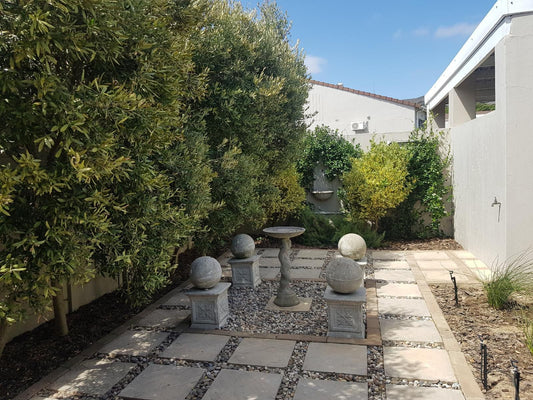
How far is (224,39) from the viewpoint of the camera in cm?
588

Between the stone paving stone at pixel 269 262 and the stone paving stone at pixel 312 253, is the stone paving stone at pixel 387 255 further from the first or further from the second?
the stone paving stone at pixel 269 262

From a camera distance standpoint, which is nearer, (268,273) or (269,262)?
(268,273)

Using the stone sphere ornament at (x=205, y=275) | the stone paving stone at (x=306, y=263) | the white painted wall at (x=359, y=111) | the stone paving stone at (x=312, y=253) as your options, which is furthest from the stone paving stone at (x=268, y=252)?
the white painted wall at (x=359, y=111)

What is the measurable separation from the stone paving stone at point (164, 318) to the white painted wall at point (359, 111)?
12883 mm

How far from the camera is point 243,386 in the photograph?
3.43m

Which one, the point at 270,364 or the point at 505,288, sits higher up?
the point at 505,288

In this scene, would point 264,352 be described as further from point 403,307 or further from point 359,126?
point 359,126

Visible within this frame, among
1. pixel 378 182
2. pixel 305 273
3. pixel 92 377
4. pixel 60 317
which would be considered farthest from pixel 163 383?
pixel 378 182

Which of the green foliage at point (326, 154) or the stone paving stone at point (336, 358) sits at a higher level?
the green foliage at point (326, 154)

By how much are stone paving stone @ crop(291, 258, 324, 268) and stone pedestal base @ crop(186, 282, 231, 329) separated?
123 inches

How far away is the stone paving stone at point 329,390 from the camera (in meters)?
3.20

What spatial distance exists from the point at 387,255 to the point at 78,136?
7063 mm

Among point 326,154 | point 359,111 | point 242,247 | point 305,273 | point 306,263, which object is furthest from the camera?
point 359,111

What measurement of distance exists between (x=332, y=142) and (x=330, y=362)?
7319 millimetres
